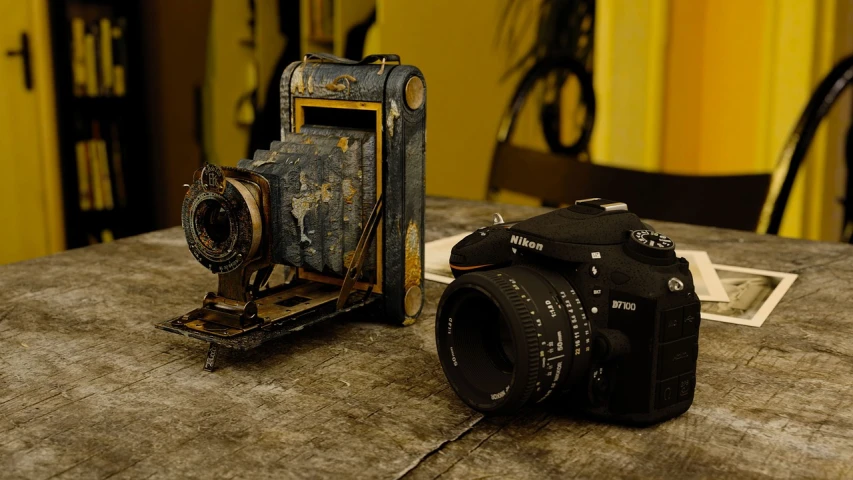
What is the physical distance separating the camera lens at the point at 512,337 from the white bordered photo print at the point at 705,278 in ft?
1.45

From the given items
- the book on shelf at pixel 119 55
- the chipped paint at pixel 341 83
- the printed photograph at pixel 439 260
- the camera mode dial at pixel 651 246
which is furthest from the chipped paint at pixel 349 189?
the book on shelf at pixel 119 55

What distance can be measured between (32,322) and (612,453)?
70 centimetres

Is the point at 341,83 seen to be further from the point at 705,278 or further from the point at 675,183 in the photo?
the point at 675,183

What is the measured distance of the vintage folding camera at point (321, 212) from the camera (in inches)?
35.8

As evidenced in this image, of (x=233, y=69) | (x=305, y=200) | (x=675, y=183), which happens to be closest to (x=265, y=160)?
(x=305, y=200)

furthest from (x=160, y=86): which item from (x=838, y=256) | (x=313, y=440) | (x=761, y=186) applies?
(x=313, y=440)

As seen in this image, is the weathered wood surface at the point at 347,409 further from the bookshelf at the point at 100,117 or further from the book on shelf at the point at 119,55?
the book on shelf at the point at 119,55

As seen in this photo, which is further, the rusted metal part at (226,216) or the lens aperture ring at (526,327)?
the rusted metal part at (226,216)

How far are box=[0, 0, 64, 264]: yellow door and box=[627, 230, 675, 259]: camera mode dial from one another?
2.38 meters

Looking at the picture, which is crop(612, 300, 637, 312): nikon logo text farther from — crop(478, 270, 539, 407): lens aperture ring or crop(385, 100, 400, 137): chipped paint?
crop(385, 100, 400, 137): chipped paint

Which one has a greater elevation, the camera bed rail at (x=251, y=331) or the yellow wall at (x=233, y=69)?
the yellow wall at (x=233, y=69)

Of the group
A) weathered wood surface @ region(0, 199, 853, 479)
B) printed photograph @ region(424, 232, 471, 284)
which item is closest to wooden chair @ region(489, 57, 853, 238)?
printed photograph @ region(424, 232, 471, 284)

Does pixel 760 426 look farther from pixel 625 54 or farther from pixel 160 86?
pixel 160 86

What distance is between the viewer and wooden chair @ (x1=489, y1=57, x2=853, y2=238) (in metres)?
1.67
